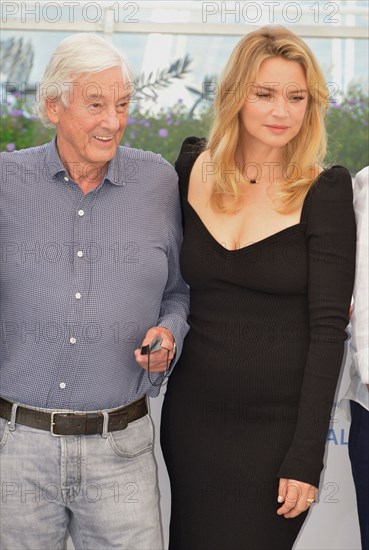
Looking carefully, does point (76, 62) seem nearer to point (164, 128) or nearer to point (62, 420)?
point (62, 420)

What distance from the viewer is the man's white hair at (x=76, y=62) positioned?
1699mm

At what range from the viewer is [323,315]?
1.72m

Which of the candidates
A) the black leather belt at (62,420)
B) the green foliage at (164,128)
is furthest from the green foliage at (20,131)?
the black leather belt at (62,420)

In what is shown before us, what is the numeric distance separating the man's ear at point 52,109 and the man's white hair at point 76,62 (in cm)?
1

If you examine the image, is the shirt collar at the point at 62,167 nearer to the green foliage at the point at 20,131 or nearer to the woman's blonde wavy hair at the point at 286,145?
Result: the woman's blonde wavy hair at the point at 286,145

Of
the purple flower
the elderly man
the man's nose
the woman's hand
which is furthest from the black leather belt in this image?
the purple flower

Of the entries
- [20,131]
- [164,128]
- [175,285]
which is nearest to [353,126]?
[164,128]

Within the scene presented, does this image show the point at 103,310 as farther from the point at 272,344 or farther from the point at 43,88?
the point at 43,88

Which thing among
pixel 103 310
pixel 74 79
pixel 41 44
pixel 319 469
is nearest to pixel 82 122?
pixel 74 79

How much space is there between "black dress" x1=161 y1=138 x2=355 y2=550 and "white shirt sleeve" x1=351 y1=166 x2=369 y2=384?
0.06 feet

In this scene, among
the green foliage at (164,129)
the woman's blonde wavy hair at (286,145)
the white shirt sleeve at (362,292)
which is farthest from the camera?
the green foliage at (164,129)

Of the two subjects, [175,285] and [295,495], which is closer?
[295,495]

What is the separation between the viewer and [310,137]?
73.7 inches

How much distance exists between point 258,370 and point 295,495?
28 cm
